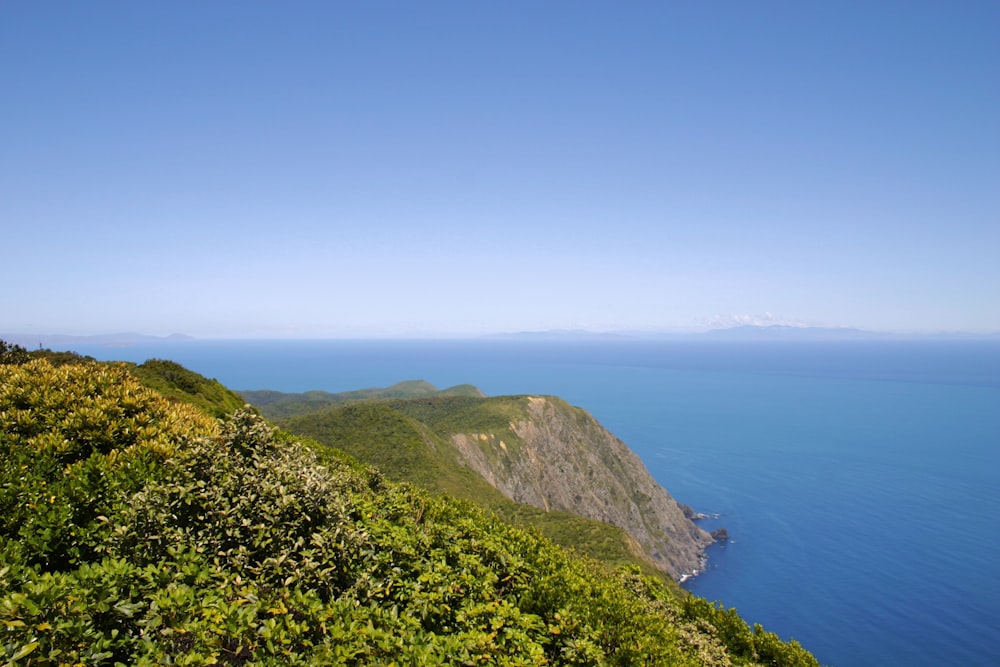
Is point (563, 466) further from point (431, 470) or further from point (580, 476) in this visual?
point (431, 470)

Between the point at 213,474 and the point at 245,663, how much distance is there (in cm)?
440

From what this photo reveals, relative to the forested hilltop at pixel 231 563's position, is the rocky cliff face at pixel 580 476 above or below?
below

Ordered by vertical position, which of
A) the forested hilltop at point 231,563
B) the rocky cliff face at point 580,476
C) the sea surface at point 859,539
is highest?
the forested hilltop at point 231,563

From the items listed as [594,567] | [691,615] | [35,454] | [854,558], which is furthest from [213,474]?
[854,558]

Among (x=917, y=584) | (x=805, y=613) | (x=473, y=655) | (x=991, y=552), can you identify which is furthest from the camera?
(x=991, y=552)

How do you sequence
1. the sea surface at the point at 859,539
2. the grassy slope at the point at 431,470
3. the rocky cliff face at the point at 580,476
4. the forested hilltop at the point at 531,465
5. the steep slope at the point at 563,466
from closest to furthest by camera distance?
the grassy slope at the point at 431,470
the forested hilltop at the point at 531,465
the sea surface at the point at 859,539
the rocky cliff face at the point at 580,476
the steep slope at the point at 563,466

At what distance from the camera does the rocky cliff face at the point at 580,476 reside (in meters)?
89.6

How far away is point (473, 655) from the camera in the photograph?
7.15 metres

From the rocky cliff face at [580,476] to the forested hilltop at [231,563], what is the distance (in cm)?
7183

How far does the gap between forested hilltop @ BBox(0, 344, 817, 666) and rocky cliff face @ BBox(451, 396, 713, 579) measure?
2828 inches

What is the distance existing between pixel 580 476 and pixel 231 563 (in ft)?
339

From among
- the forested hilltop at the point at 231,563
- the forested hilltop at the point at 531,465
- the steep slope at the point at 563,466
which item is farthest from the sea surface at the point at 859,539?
the forested hilltop at the point at 231,563

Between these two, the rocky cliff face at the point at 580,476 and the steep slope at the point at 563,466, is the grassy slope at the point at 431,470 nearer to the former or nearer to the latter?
the rocky cliff face at the point at 580,476

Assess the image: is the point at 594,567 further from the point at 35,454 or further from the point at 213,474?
the point at 35,454
